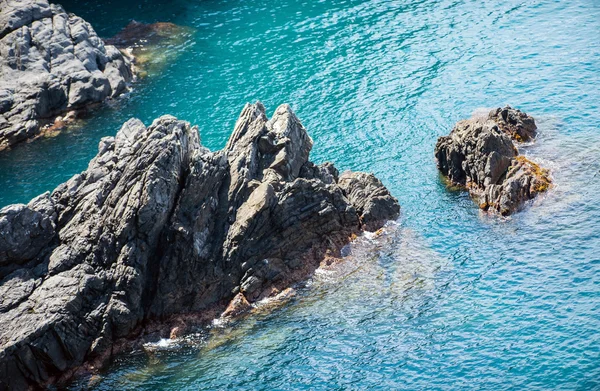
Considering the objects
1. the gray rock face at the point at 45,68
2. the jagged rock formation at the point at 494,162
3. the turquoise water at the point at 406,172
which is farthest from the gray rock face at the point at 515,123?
the gray rock face at the point at 45,68

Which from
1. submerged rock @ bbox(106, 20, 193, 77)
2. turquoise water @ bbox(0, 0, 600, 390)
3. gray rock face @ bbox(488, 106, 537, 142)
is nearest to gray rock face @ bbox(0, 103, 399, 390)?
turquoise water @ bbox(0, 0, 600, 390)

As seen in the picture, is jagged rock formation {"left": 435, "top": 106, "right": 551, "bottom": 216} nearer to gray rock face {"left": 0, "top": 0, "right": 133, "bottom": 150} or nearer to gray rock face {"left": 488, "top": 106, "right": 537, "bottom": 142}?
gray rock face {"left": 488, "top": 106, "right": 537, "bottom": 142}

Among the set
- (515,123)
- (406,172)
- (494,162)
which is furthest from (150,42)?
(494,162)

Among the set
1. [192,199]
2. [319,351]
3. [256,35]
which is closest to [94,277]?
[192,199]

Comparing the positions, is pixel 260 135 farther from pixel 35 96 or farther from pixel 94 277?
pixel 35 96

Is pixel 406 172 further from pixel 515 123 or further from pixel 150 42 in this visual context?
pixel 150 42

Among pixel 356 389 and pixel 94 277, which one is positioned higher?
→ pixel 94 277
